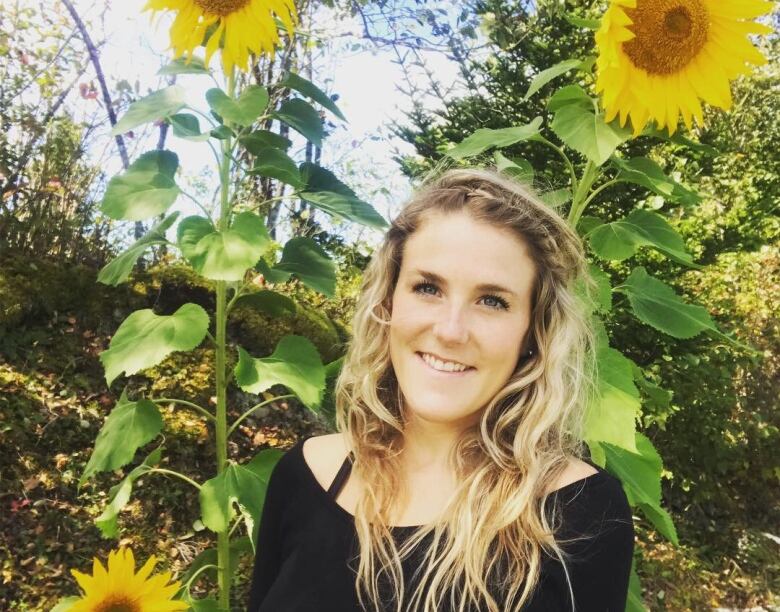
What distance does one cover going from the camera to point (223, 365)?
1.80 m

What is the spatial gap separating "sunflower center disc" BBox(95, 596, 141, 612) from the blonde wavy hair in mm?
565

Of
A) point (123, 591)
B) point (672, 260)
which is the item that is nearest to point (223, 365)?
point (123, 591)

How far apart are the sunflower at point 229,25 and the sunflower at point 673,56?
66cm

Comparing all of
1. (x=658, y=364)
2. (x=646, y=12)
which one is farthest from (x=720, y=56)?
(x=658, y=364)

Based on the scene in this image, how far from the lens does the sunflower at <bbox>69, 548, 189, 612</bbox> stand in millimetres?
1479

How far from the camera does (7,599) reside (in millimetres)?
2670

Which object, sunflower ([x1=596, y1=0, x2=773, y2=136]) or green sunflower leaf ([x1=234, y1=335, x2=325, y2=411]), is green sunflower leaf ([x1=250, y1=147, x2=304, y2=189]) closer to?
green sunflower leaf ([x1=234, y1=335, x2=325, y2=411])

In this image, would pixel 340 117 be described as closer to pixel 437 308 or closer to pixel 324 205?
pixel 324 205

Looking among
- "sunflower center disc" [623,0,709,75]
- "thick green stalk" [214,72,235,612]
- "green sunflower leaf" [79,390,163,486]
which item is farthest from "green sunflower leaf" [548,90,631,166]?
"green sunflower leaf" [79,390,163,486]

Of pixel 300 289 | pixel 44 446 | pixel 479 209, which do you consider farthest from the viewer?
pixel 300 289

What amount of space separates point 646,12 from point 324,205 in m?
0.82

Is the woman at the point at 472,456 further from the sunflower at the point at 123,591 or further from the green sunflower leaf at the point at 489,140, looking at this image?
the sunflower at the point at 123,591

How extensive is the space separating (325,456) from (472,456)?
345mm

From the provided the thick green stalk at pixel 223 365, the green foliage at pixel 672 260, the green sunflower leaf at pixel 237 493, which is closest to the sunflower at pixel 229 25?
the thick green stalk at pixel 223 365
